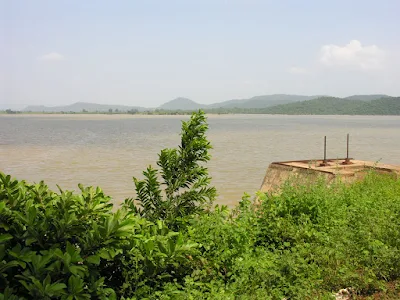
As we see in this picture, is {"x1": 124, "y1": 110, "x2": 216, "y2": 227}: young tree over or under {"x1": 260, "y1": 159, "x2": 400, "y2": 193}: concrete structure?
over

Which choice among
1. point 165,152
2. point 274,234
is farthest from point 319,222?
point 165,152

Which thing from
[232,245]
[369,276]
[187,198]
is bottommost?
[369,276]

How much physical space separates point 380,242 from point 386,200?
8.67 ft

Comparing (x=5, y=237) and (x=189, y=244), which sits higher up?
(x=5, y=237)

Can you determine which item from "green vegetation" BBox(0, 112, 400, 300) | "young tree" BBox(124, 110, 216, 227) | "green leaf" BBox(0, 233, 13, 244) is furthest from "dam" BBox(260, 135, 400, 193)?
"green leaf" BBox(0, 233, 13, 244)

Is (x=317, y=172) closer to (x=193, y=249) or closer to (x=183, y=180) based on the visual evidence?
(x=183, y=180)

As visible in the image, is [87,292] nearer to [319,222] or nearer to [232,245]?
[232,245]

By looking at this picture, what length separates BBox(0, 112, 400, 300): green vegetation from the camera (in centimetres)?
392

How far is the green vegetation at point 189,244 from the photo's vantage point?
3.92m

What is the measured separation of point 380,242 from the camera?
574 cm

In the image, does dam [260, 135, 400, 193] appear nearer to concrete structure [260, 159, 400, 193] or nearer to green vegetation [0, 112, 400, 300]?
concrete structure [260, 159, 400, 193]

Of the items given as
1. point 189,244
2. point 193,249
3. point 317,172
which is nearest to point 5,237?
point 189,244

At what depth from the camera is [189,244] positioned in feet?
15.2

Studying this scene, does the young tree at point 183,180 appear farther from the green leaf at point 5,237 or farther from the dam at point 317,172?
the dam at point 317,172
